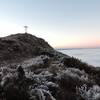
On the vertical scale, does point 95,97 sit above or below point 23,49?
below

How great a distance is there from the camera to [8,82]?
7.25m

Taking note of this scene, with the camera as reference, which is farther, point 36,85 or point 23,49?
point 23,49

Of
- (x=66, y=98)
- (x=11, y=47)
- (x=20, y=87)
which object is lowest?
(x=66, y=98)

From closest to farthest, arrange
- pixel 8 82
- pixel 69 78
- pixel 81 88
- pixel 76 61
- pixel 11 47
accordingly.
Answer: pixel 8 82 < pixel 81 88 < pixel 69 78 < pixel 76 61 < pixel 11 47

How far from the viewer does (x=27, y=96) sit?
253 inches

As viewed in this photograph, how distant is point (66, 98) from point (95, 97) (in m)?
1.04

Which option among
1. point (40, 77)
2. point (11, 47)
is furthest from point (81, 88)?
point (11, 47)

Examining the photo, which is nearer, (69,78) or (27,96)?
(27,96)

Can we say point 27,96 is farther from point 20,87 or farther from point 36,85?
point 36,85

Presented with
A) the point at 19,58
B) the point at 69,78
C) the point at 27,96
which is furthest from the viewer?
the point at 19,58

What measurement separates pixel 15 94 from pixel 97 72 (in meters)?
7.65

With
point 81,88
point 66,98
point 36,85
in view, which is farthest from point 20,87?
point 81,88

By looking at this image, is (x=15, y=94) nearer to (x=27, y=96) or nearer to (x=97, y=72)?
(x=27, y=96)

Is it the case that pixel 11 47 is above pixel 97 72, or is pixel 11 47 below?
above
